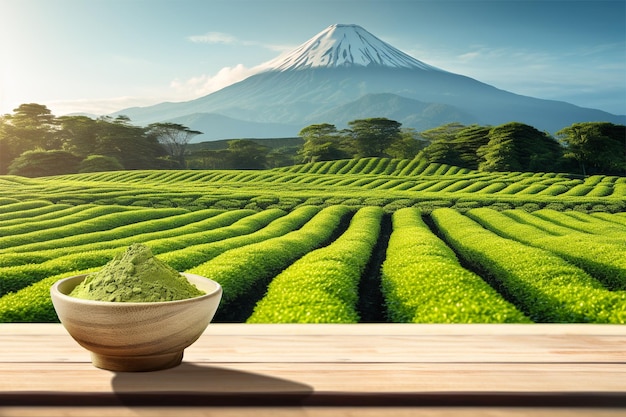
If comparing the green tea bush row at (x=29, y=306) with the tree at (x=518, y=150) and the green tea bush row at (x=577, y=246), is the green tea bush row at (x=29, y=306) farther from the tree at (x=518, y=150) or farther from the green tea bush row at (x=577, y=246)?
the tree at (x=518, y=150)

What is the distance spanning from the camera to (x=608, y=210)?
486cm

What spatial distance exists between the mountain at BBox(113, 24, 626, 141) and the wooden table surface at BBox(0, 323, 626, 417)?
3.11m

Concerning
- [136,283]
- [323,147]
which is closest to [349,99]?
[323,147]

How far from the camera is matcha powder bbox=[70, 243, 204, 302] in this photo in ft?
5.90

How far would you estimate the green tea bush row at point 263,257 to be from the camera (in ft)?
14.5

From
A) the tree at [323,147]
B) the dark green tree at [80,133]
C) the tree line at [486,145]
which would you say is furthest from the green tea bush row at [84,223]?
the tree line at [486,145]

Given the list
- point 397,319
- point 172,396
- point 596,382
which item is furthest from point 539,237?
point 172,396

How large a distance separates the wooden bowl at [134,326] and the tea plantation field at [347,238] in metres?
2.27

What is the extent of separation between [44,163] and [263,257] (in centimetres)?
219

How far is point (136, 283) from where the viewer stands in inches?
72.5

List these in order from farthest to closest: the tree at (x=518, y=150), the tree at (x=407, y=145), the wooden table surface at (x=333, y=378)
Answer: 1. the tree at (x=407, y=145)
2. the tree at (x=518, y=150)
3. the wooden table surface at (x=333, y=378)

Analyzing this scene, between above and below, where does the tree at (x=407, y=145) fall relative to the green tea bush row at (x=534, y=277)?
above

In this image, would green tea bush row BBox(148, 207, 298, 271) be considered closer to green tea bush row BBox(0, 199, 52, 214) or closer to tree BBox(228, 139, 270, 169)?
tree BBox(228, 139, 270, 169)

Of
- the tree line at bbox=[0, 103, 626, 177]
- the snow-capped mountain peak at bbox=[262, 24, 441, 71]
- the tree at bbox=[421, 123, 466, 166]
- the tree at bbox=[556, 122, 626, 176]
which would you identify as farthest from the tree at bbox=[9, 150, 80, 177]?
the tree at bbox=[556, 122, 626, 176]
